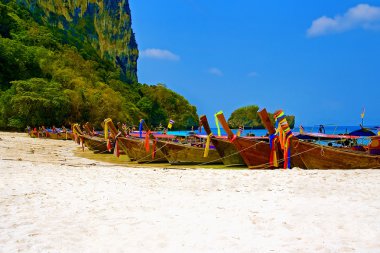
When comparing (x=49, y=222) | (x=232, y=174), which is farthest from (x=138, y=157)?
(x=49, y=222)

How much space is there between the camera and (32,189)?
8070 mm

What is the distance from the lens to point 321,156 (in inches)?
507

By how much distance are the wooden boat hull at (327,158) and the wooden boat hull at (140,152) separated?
7.34 m

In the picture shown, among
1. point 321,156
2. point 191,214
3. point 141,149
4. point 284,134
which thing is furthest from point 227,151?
point 191,214

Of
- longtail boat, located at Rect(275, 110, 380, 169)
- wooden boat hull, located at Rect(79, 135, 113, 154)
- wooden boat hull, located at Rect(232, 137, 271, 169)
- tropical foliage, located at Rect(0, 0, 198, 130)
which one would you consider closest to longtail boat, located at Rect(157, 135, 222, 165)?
Answer: wooden boat hull, located at Rect(232, 137, 271, 169)

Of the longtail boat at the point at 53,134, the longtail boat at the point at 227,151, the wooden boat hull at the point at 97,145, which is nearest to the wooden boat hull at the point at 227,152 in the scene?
the longtail boat at the point at 227,151

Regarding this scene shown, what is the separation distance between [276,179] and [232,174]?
165 centimetres

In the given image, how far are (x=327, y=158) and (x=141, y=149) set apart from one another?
9520mm

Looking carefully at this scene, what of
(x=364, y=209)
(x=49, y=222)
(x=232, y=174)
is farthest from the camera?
(x=232, y=174)

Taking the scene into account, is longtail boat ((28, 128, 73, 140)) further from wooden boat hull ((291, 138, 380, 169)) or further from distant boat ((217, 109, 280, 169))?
wooden boat hull ((291, 138, 380, 169))

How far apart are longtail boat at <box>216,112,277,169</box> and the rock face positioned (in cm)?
10535

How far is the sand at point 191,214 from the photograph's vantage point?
15.4 feet

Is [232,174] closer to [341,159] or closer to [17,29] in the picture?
[341,159]

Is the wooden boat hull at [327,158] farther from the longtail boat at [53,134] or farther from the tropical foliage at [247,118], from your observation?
the tropical foliage at [247,118]
